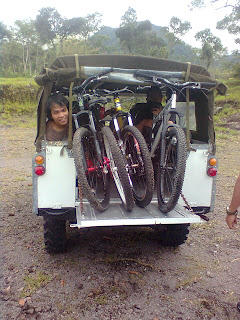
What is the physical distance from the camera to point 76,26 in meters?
42.7

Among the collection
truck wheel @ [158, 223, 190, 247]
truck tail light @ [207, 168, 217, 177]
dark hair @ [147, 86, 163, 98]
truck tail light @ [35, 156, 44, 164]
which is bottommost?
truck wheel @ [158, 223, 190, 247]

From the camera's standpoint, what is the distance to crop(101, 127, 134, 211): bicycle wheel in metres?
2.97

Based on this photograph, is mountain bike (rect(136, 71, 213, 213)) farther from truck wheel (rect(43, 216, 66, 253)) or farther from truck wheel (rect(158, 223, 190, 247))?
truck wheel (rect(43, 216, 66, 253))

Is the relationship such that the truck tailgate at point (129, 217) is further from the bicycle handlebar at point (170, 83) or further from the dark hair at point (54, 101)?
the bicycle handlebar at point (170, 83)

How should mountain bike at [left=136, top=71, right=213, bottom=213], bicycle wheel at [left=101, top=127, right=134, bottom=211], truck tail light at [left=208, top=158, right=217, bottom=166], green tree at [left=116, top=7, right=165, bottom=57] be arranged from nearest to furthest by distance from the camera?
bicycle wheel at [left=101, top=127, right=134, bottom=211]
mountain bike at [left=136, top=71, right=213, bottom=213]
truck tail light at [left=208, top=158, right=217, bottom=166]
green tree at [left=116, top=7, right=165, bottom=57]

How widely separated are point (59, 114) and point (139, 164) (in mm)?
1139

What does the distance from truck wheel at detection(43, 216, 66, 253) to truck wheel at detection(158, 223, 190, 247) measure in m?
1.21

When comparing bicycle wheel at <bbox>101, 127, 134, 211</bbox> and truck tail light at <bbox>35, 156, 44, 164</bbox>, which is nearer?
bicycle wheel at <bbox>101, 127, 134, 211</bbox>

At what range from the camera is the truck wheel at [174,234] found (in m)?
3.79

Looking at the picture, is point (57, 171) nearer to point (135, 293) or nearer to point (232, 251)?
point (135, 293)

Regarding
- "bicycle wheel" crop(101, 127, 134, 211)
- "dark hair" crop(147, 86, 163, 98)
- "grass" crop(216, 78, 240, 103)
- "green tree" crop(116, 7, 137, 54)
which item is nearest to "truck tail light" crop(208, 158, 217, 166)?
"bicycle wheel" crop(101, 127, 134, 211)

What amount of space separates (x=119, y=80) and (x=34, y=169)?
1.34 metres

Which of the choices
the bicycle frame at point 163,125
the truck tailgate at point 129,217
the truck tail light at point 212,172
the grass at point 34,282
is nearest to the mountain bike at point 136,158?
the truck tailgate at point 129,217

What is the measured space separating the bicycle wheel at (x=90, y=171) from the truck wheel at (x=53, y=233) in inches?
21.7
